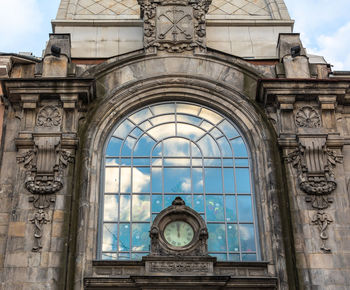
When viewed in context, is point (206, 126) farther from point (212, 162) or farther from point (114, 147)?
point (114, 147)

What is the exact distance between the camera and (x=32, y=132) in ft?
58.5

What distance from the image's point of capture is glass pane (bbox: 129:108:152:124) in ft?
63.3

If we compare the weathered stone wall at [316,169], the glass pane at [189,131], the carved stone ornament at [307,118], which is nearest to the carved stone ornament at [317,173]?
the weathered stone wall at [316,169]

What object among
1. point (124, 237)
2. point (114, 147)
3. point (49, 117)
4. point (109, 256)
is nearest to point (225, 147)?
point (114, 147)

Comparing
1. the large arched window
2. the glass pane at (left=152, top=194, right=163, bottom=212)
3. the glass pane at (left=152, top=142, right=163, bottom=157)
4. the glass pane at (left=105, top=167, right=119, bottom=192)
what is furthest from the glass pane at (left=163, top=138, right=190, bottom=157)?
the glass pane at (left=105, top=167, right=119, bottom=192)

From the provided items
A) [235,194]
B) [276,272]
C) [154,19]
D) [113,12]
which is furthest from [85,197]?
[113,12]

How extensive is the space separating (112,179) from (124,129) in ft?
6.10

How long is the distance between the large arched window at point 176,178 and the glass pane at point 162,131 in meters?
0.03

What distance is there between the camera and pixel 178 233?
16656mm

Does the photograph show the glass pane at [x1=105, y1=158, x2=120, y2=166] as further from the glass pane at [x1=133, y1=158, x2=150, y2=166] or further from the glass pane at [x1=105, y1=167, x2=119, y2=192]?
the glass pane at [x1=133, y1=158, x2=150, y2=166]

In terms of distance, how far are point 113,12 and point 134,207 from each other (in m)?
10.6

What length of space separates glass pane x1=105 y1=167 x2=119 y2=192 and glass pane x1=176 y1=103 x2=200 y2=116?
9.92 feet

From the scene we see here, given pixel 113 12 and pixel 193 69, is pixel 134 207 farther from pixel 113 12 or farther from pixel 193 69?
pixel 113 12

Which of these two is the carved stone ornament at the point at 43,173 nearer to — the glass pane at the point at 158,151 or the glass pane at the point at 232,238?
the glass pane at the point at 158,151
